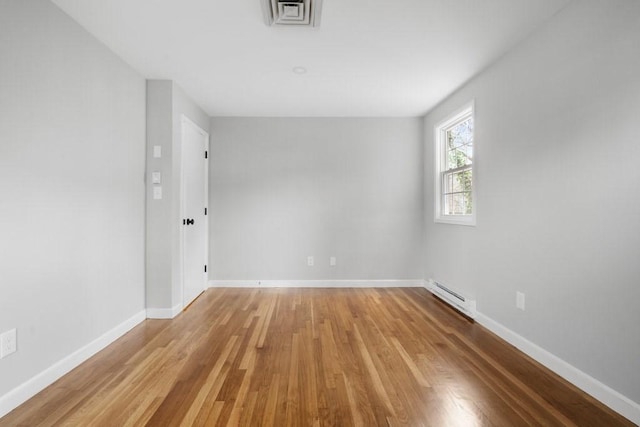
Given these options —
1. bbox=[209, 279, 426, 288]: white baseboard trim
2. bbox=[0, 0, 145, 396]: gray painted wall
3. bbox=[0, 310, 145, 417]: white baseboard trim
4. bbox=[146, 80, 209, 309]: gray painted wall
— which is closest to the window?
bbox=[209, 279, 426, 288]: white baseboard trim

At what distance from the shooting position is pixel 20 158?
1.73 metres

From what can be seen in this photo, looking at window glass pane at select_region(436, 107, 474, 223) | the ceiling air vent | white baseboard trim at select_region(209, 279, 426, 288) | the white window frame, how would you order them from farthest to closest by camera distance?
white baseboard trim at select_region(209, 279, 426, 288) < window glass pane at select_region(436, 107, 474, 223) < the white window frame < the ceiling air vent

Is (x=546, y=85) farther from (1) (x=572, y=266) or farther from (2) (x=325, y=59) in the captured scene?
(2) (x=325, y=59)

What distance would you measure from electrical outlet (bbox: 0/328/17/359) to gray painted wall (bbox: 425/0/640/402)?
11.2ft

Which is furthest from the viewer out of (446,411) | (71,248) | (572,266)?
(71,248)

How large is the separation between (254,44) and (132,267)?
7.76ft

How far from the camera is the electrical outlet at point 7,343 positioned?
1.61 m

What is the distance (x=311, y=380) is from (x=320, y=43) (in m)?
2.57

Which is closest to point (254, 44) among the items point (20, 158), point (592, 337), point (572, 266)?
point (20, 158)

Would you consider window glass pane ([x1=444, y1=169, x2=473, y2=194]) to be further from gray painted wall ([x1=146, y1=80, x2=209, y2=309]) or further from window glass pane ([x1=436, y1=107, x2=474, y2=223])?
gray painted wall ([x1=146, y1=80, x2=209, y2=309])

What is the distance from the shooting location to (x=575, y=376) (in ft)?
6.21

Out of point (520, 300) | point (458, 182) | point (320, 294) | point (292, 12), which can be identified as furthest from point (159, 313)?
point (458, 182)

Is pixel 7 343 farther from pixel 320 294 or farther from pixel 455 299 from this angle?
pixel 455 299

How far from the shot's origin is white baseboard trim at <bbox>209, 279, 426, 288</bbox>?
432 cm
